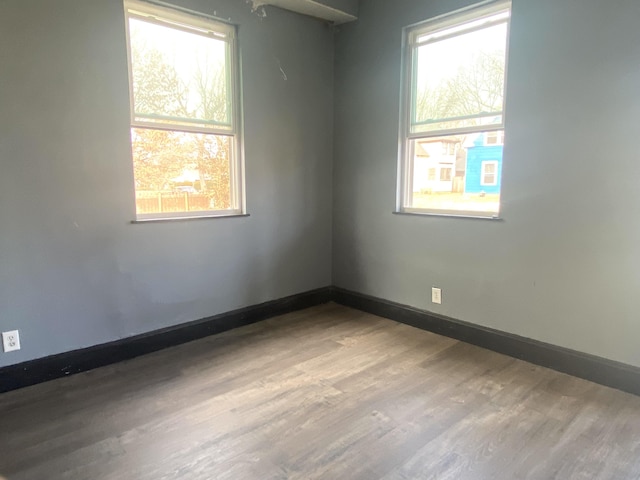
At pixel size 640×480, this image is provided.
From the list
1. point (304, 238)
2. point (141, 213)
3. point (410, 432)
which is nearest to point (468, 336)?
point (410, 432)

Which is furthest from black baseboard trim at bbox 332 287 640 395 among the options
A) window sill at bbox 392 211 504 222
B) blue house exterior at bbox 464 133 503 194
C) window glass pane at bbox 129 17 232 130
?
window glass pane at bbox 129 17 232 130

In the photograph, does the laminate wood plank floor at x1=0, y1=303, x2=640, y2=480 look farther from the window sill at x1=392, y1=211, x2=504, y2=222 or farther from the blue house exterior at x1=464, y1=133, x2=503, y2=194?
the blue house exterior at x1=464, y1=133, x2=503, y2=194

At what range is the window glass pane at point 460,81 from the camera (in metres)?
2.91

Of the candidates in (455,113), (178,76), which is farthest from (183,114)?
(455,113)

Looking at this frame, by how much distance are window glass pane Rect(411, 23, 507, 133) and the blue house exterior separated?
0.16 m

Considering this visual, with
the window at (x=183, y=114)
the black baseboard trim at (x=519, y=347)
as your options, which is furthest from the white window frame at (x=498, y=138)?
the window at (x=183, y=114)

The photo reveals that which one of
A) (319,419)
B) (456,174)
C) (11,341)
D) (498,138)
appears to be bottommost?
(319,419)

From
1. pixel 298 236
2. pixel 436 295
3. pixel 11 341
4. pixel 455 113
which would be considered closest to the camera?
pixel 11 341

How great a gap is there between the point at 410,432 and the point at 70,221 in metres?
2.27

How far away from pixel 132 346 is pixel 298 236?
5.36ft

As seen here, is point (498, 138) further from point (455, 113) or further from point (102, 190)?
point (102, 190)

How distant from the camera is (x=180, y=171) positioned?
3.08m

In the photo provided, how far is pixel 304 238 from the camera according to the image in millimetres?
3934

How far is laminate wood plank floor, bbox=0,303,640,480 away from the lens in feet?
6.05
